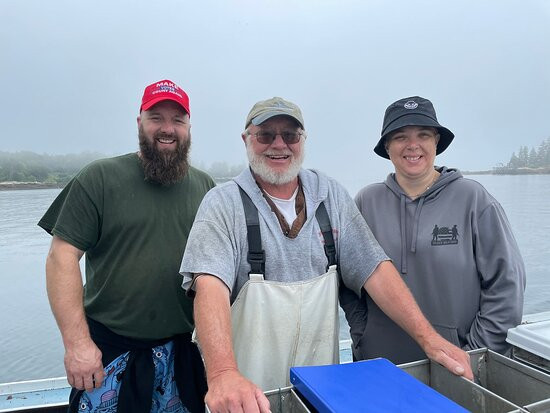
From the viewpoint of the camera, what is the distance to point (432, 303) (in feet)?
5.23

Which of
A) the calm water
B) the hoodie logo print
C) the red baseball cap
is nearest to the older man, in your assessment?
the hoodie logo print

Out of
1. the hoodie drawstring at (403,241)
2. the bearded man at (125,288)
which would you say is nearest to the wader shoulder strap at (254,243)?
the bearded man at (125,288)

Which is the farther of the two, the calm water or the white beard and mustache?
the calm water

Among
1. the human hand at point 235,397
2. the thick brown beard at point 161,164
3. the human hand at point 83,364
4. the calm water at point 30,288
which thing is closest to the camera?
the human hand at point 235,397

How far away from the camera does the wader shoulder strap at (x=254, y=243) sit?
Answer: 1316 mm

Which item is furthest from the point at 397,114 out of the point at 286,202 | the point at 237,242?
the point at 237,242

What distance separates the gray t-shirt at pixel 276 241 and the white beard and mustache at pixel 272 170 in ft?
0.16

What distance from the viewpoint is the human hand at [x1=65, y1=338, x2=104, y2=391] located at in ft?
5.15

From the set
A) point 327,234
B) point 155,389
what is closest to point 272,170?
point 327,234

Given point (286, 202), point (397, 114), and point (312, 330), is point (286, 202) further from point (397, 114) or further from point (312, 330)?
point (397, 114)

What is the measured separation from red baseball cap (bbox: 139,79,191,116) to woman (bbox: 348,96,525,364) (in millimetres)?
1013

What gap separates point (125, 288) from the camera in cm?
171

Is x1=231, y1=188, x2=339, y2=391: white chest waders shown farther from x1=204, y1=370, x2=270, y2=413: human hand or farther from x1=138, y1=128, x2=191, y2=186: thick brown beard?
x1=138, y1=128, x2=191, y2=186: thick brown beard

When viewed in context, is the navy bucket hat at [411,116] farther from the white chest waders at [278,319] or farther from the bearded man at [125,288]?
the bearded man at [125,288]
